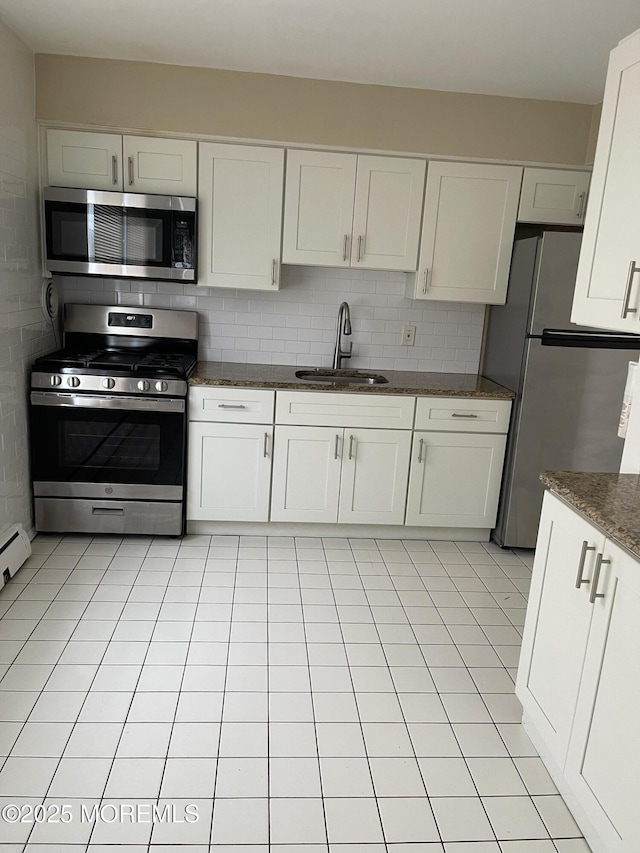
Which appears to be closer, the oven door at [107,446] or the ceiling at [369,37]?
the ceiling at [369,37]

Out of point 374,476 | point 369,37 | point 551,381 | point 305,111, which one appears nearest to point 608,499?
point 551,381

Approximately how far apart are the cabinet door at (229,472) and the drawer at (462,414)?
2.72 feet

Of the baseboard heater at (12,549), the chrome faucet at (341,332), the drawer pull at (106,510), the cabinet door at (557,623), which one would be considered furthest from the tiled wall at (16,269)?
the cabinet door at (557,623)

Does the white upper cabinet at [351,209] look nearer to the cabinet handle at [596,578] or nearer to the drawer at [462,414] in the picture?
the drawer at [462,414]

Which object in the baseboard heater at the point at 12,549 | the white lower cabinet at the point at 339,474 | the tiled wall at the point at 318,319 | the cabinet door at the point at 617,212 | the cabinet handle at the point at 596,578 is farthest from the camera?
the tiled wall at the point at 318,319

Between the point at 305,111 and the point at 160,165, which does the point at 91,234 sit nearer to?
the point at 160,165

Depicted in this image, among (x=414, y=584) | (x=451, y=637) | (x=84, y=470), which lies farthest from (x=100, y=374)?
(x=451, y=637)

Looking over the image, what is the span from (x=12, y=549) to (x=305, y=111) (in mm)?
2567

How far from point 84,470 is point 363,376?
63.9 inches

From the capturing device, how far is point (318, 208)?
3506 mm

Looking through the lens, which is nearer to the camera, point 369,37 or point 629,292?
point 629,292

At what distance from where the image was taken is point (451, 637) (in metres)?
2.73

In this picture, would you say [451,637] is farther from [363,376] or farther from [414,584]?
[363,376]

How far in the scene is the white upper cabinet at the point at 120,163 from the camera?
335 cm
